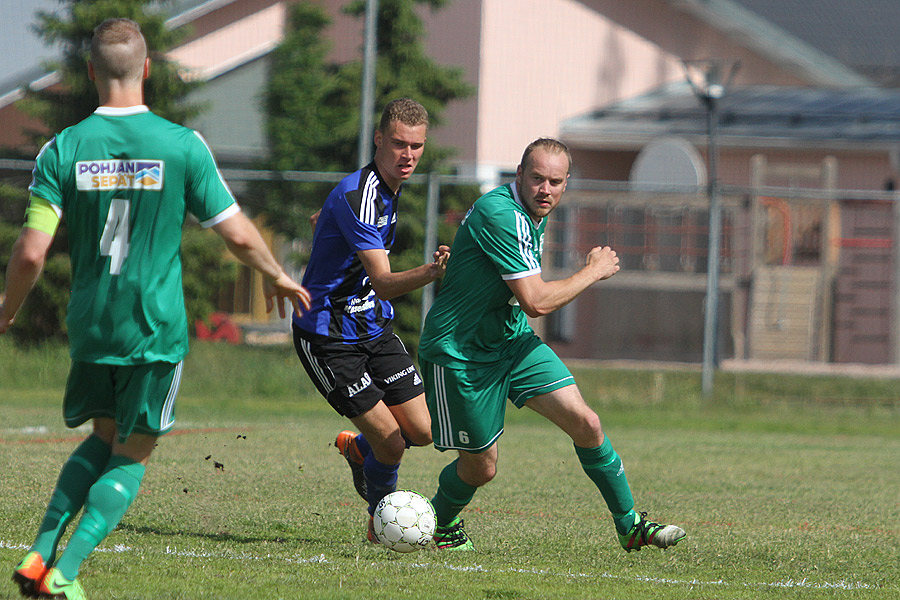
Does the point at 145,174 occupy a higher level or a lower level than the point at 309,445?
higher

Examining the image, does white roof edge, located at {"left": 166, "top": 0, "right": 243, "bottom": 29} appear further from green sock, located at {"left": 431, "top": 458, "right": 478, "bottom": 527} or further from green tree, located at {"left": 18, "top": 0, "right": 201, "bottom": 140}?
green sock, located at {"left": 431, "top": 458, "right": 478, "bottom": 527}

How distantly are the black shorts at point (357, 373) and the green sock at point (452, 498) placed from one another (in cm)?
55

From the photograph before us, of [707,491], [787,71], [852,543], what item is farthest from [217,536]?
[787,71]

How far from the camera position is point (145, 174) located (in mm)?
4320

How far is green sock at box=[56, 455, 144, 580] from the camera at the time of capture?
14.1 feet

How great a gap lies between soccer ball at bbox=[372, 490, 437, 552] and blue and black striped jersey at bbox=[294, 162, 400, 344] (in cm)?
90

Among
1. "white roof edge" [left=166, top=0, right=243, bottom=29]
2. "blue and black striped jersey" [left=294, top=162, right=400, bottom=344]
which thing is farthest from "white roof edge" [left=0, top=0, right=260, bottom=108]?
"blue and black striped jersey" [left=294, top=162, right=400, bottom=344]

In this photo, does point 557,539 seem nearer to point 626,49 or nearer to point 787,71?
point 626,49

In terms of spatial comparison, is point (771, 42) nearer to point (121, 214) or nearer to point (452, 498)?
point (452, 498)

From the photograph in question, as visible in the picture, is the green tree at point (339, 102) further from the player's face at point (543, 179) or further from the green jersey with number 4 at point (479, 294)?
the player's face at point (543, 179)

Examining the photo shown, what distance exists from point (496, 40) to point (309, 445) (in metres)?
15.7

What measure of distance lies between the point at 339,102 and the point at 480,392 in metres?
15.0

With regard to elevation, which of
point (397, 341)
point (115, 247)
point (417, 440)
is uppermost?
point (115, 247)

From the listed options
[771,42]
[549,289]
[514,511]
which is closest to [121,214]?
[549,289]
